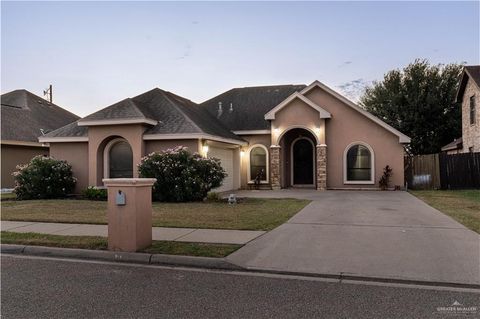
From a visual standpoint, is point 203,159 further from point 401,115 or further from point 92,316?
point 401,115

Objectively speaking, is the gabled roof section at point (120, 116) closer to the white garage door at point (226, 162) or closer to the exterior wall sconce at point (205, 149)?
the exterior wall sconce at point (205, 149)

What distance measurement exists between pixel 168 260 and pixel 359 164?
1639cm

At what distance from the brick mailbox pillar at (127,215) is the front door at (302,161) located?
1721cm

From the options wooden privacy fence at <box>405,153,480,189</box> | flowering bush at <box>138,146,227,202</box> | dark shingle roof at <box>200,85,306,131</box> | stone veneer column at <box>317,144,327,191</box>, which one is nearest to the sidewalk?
flowering bush at <box>138,146,227,202</box>

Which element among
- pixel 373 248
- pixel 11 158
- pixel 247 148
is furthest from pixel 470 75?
pixel 11 158

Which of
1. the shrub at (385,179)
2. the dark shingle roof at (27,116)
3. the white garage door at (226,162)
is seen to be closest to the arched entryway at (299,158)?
the white garage door at (226,162)

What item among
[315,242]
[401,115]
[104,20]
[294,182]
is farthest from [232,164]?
[401,115]

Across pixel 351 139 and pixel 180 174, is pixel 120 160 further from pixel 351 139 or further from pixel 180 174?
pixel 351 139

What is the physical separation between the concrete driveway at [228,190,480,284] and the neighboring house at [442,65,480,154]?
47.8 ft

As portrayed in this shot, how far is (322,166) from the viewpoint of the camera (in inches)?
827

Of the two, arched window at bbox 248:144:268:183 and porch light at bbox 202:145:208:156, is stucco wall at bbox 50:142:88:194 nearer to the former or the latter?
porch light at bbox 202:145:208:156

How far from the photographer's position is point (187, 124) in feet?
59.5

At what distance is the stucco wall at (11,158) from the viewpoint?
22500 mm

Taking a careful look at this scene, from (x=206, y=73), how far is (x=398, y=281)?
23382 mm
